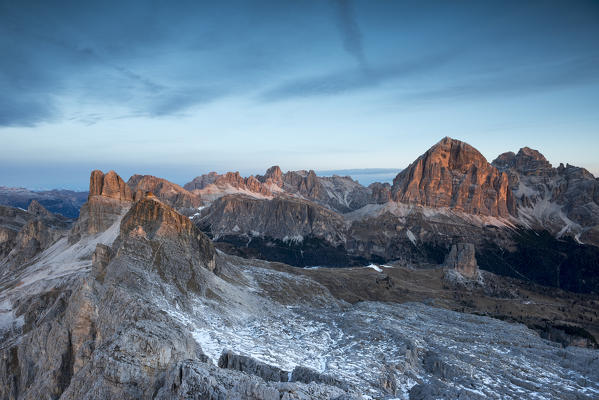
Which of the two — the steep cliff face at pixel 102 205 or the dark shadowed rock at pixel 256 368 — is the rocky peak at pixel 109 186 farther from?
the dark shadowed rock at pixel 256 368

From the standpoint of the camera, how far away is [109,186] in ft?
390

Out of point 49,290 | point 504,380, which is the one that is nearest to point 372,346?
point 504,380

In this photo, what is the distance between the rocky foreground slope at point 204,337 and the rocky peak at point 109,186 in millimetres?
458

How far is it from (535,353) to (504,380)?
30.3 meters

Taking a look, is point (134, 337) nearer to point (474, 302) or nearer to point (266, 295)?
point (266, 295)

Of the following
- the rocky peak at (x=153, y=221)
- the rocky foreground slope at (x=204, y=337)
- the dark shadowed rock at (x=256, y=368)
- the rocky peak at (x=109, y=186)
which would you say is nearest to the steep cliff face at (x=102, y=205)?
the rocky peak at (x=109, y=186)

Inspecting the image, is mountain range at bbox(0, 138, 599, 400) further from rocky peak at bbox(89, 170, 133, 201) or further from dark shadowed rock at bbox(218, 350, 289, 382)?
rocky peak at bbox(89, 170, 133, 201)

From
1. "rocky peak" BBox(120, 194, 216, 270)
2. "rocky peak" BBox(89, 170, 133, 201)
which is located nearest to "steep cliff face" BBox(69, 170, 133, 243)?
"rocky peak" BBox(89, 170, 133, 201)

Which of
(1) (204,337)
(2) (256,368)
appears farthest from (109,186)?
(2) (256,368)

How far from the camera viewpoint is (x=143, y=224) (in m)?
81.5

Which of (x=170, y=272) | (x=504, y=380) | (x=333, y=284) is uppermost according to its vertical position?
(x=170, y=272)

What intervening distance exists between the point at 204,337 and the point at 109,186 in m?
88.8

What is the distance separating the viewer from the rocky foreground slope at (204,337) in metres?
25.5

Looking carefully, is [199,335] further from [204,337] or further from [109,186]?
[109,186]
